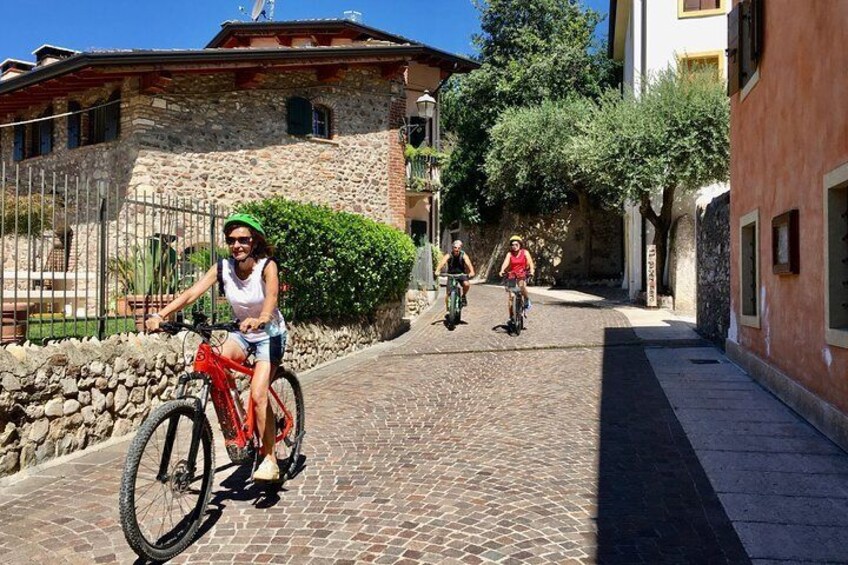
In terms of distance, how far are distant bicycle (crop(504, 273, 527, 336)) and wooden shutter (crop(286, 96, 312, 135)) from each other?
23.3ft

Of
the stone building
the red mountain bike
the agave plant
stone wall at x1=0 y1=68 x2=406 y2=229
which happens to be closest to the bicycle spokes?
the red mountain bike

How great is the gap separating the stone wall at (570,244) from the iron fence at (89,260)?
23.5m

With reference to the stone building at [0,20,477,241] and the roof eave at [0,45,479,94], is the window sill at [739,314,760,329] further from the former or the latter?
the roof eave at [0,45,479,94]

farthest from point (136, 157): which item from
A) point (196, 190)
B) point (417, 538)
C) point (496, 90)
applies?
point (496, 90)

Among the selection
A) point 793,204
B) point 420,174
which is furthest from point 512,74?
point 793,204

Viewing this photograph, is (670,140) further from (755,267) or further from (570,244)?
(570,244)

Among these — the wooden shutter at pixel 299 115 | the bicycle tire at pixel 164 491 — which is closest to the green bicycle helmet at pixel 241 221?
the bicycle tire at pixel 164 491

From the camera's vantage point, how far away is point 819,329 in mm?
5973

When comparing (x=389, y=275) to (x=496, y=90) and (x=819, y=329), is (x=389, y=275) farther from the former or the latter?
(x=496, y=90)

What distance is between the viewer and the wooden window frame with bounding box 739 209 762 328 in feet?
27.7

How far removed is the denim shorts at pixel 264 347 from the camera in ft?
13.4

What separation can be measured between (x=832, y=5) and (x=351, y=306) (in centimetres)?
743

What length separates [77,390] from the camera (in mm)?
5395

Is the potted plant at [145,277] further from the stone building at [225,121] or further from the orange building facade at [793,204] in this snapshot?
the orange building facade at [793,204]
